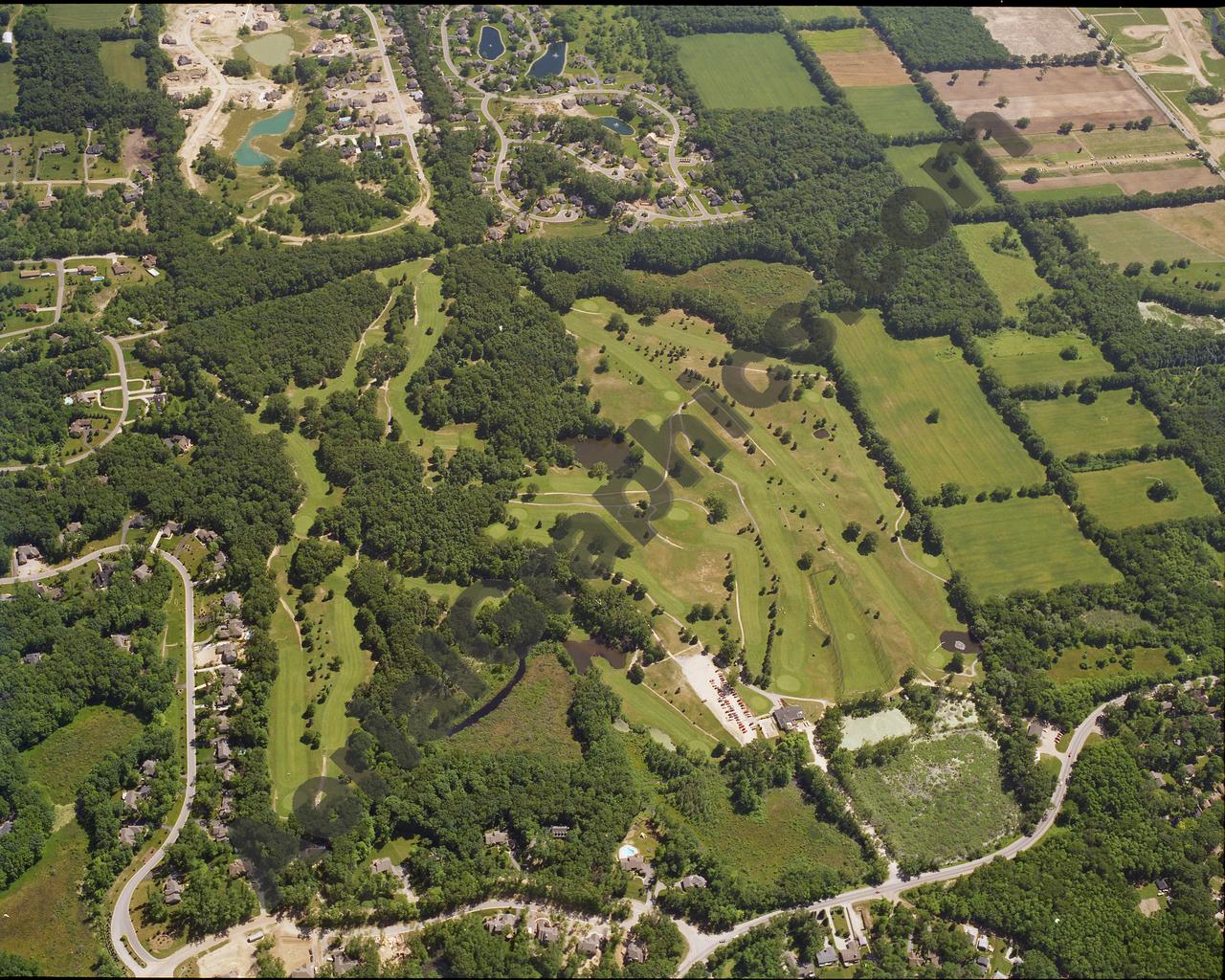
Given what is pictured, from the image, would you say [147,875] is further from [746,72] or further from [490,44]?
[746,72]

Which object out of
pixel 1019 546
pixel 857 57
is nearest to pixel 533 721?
pixel 1019 546

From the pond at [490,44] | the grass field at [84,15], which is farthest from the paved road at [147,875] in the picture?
the grass field at [84,15]

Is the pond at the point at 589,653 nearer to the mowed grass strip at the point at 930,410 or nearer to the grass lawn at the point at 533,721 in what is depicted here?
the grass lawn at the point at 533,721

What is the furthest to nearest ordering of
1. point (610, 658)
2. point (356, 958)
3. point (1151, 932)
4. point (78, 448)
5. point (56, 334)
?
point (56, 334)
point (78, 448)
point (610, 658)
point (1151, 932)
point (356, 958)

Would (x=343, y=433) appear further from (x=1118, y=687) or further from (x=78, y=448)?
(x=1118, y=687)

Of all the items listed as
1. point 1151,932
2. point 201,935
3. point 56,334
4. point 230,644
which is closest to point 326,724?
point 230,644
